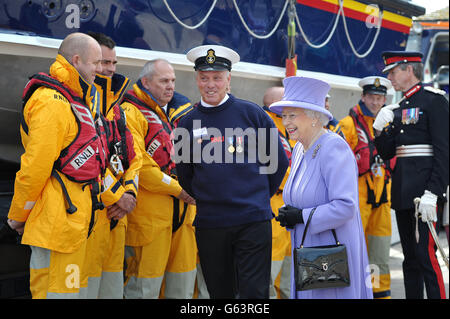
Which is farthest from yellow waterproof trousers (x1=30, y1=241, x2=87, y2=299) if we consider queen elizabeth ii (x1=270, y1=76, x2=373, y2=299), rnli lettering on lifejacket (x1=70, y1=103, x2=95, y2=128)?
queen elizabeth ii (x1=270, y1=76, x2=373, y2=299)

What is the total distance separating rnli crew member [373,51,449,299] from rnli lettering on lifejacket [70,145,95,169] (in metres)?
2.31

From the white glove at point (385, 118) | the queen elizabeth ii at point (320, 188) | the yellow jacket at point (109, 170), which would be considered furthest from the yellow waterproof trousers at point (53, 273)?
the white glove at point (385, 118)

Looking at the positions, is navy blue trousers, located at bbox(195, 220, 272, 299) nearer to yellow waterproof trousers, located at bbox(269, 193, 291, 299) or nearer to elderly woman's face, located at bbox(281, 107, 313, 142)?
elderly woman's face, located at bbox(281, 107, 313, 142)

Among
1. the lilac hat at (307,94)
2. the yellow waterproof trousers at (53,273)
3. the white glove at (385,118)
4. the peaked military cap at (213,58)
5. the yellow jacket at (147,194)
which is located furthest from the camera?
the white glove at (385,118)

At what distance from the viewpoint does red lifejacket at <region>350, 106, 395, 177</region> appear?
17.6ft

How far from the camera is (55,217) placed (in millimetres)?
3053

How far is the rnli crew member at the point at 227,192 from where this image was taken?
326 cm

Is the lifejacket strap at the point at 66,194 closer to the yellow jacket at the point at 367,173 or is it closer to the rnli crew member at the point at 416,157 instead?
the rnli crew member at the point at 416,157

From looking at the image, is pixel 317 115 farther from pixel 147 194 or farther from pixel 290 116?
pixel 147 194

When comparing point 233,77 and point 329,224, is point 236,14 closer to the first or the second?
point 233,77

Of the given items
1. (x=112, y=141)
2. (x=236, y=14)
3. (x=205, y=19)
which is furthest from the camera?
(x=236, y=14)

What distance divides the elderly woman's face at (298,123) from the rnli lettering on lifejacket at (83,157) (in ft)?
3.58
